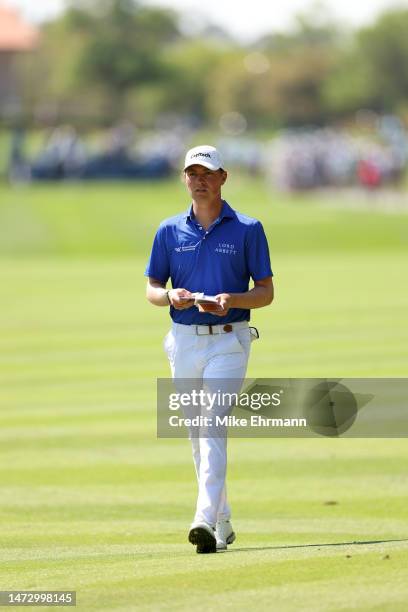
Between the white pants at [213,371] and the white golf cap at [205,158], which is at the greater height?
the white golf cap at [205,158]

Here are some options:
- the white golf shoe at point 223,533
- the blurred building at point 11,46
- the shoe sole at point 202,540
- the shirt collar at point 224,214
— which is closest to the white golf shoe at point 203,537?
the shoe sole at point 202,540

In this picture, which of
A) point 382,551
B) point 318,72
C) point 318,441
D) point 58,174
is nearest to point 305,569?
point 382,551

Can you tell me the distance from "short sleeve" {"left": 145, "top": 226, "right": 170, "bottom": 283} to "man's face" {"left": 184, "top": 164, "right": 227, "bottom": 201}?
0.95 ft

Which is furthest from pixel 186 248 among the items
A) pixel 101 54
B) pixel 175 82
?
pixel 175 82

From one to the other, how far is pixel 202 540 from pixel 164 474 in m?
3.20

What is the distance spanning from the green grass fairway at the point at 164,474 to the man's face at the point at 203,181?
1883 mm

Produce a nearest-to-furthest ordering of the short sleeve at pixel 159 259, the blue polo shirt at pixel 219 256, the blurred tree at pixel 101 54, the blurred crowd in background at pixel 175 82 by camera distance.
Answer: the blue polo shirt at pixel 219 256
the short sleeve at pixel 159 259
the blurred crowd in background at pixel 175 82
the blurred tree at pixel 101 54

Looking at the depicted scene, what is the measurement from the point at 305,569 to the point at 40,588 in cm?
123

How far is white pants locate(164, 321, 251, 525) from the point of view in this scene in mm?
8164

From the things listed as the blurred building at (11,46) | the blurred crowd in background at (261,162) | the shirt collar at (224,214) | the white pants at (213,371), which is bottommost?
the white pants at (213,371)

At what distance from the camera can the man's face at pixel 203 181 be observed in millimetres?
8227

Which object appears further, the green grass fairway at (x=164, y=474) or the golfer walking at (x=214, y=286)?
the golfer walking at (x=214, y=286)

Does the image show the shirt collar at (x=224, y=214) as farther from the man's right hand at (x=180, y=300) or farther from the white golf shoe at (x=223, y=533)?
the white golf shoe at (x=223, y=533)

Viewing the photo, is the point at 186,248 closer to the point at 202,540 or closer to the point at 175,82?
the point at 202,540
